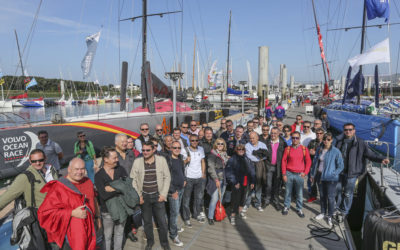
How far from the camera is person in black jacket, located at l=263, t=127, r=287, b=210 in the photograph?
483 cm

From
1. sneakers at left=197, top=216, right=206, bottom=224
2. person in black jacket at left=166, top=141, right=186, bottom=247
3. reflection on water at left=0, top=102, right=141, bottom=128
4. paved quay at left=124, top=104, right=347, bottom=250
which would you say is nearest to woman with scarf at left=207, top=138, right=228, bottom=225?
sneakers at left=197, top=216, right=206, bottom=224

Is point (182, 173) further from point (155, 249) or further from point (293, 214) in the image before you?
point (293, 214)

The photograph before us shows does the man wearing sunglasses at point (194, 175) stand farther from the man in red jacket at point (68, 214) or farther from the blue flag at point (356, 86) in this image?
the blue flag at point (356, 86)

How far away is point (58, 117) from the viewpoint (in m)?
7.99

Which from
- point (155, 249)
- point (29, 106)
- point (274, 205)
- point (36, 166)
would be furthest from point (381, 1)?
point (29, 106)

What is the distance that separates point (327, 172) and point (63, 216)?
3916mm

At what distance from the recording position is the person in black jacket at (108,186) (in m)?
2.98

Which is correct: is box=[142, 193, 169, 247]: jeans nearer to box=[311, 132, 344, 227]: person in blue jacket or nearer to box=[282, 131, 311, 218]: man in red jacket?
box=[282, 131, 311, 218]: man in red jacket

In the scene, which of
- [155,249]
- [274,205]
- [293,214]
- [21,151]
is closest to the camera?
[155,249]

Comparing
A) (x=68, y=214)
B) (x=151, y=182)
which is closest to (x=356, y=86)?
(x=151, y=182)

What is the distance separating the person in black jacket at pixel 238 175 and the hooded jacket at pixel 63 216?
248 cm

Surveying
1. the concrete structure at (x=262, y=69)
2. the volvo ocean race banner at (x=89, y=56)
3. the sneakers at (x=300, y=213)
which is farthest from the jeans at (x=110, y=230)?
the concrete structure at (x=262, y=69)

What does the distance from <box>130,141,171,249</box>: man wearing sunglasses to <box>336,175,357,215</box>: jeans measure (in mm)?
3082

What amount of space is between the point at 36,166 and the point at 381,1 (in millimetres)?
10151
